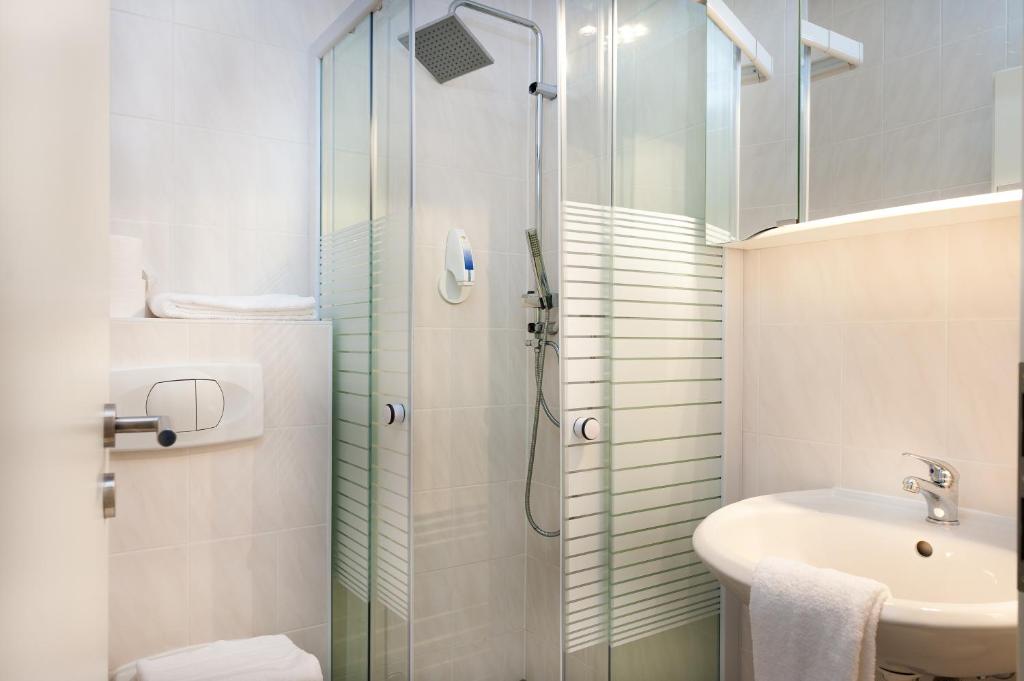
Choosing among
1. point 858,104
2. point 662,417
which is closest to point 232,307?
point 662,417

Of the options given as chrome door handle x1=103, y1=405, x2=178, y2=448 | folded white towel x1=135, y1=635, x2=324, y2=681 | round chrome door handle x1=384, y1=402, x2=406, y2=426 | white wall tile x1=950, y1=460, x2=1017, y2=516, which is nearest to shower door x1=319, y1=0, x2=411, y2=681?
round chrome door handle x1=384, y1=402, x2=406, y2=426

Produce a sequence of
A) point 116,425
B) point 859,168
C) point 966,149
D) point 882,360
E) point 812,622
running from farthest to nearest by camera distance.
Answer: point 882,360, point 859,168, point 966,149, point 812,622, point 116,425

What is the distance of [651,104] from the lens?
4.83ft

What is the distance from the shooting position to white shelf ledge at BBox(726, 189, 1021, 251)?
3.94 feet

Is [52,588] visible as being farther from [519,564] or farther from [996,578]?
[519,564]

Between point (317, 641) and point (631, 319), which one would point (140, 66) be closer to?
point (631, 319)

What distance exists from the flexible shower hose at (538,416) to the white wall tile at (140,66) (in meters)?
1.26

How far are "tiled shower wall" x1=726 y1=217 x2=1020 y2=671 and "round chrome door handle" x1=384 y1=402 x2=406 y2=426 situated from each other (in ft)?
2.90

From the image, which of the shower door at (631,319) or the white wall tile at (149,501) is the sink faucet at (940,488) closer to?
the shower door at (631,319)

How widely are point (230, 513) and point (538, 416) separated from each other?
94 cm

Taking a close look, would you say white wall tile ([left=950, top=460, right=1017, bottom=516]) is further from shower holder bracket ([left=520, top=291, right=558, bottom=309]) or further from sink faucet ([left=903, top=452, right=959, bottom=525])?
shower holder bracket ([left=520, top=291, right=558, bottom=309])

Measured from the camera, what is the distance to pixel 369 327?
5.96ft

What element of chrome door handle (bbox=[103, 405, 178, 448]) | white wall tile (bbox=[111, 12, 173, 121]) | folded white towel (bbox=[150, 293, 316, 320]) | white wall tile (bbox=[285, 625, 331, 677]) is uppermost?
white wall tile (bbox=[111, 12, 173, 121])

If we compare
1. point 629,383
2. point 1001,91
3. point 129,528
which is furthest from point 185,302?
point 1001,91
